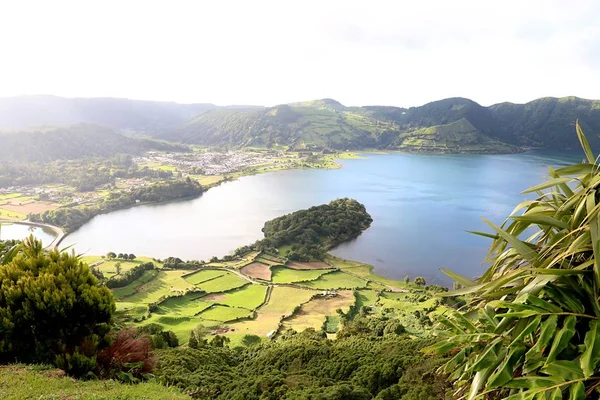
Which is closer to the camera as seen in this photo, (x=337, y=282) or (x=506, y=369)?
(x=506, y=369)

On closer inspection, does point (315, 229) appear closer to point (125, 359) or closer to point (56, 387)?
point (125, 359)

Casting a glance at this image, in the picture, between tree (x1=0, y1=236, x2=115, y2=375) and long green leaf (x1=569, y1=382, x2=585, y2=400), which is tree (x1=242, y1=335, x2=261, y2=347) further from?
long green leaf (x1=569, y1=382, x2=585, y2=400)

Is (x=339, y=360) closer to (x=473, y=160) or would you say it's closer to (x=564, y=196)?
(x=564, y=196)

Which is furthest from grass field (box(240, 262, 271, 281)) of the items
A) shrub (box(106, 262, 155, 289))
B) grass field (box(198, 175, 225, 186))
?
grass field (box(198, 175, 225, 186))

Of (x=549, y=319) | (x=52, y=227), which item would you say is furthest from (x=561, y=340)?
(x=52, y=227)

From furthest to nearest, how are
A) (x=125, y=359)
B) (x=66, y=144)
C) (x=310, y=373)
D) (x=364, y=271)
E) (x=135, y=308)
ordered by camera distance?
(x=66, y=144)
(x=364, y=271)
(x=135, y=308)
(x=310, y=373)
(x=125, y=359)

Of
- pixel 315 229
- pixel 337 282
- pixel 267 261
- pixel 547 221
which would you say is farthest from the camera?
pixel 315 229

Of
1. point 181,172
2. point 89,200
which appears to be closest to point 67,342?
point 89,200

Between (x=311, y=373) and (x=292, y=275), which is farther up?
(x=311, y=373)

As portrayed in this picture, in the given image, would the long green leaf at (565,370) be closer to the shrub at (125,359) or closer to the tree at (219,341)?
the shrub at (125,359)
